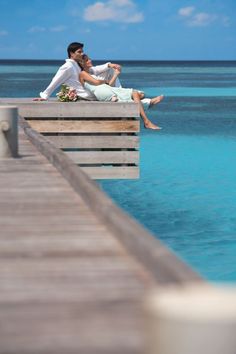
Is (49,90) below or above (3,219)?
above

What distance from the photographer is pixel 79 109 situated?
12836mm

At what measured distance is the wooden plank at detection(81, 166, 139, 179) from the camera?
41.9 ft

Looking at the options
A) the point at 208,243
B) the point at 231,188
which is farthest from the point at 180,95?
the point at 208,243

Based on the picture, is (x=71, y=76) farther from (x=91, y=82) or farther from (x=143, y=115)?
(x=143, y=115)

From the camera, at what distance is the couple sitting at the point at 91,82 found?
13.2m

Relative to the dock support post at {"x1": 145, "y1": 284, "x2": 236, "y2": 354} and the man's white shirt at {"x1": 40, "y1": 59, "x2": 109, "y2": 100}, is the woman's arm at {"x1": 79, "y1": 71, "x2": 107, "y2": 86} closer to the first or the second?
the man's white shirt at {"x1": 40, "y1": 59, "x2": 109, "y2": 100}

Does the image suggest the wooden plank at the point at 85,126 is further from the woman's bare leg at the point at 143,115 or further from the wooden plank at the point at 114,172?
the wooden plank at the point at 114,172

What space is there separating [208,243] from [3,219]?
8.05 metres

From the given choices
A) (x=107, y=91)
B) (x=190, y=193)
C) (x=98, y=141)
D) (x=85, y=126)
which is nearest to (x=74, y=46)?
(x=107, y=91)

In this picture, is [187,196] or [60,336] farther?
[187,196]

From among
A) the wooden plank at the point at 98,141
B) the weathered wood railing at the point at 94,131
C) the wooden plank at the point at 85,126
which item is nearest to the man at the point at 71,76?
the weathered wood railing at the point at 94,131

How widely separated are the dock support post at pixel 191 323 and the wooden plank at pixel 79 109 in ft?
34.6

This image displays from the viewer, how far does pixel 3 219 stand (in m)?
5.54

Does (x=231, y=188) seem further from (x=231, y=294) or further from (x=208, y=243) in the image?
(x=231, y=294)
